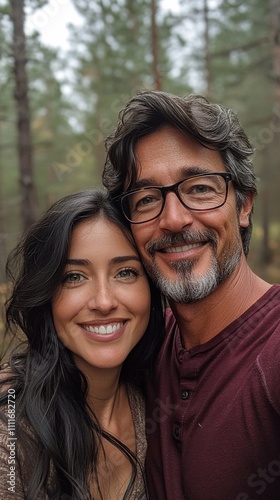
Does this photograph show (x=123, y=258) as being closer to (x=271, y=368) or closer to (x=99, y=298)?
(x=99, y=298)

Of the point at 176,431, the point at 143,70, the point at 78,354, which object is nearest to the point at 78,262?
the point at 78,354

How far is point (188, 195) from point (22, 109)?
678cm

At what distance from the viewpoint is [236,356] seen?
2.18 metres

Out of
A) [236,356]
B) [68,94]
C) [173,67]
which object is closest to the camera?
[236,356]

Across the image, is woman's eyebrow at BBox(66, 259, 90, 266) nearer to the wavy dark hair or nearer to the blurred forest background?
the wavy dark hair

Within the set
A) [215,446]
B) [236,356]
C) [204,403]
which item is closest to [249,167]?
[236,356]

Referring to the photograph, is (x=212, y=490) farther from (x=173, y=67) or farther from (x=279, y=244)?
(x=279, y=244)

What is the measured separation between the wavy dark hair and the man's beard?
1.17ft

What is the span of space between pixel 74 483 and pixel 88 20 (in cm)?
1409

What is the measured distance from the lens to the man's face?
8.16 ft

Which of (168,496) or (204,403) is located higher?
(204,403)

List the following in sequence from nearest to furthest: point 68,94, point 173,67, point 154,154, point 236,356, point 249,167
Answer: point 236,356
point 154,154
point 249,167
point 173,67
point 68,94

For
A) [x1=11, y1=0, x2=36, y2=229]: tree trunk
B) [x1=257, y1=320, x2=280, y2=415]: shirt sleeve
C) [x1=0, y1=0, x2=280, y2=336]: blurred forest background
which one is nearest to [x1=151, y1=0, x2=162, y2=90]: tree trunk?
[x1=0, y1=0, x2=280, y2=336]: blurred forest background

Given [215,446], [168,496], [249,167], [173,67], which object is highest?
[173,67]
